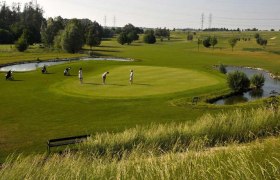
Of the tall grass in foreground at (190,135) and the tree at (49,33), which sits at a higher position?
the tree at (49,33)

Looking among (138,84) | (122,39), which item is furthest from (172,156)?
(122,39)

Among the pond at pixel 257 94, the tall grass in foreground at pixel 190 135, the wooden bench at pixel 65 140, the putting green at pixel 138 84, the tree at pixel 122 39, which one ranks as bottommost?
Answer: the pond at pixel 257 94

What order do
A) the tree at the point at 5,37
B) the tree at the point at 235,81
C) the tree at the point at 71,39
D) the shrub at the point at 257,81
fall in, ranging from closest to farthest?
the tree at the point at 235,81
the shrub at the point at 257,81
the tree at the point at 71,39
the tree at the point at 5,37

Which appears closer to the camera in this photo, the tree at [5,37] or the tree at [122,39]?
the tree at [5,37]

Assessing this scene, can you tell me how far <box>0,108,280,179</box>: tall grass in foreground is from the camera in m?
8.89

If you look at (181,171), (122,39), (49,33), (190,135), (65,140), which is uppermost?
(49,33)

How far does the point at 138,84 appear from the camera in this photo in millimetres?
43938

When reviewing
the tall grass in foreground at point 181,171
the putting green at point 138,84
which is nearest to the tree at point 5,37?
the putting green at point 138,84

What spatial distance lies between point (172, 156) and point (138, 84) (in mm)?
32855

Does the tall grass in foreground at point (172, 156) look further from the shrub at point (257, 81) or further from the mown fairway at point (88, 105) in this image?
the shrub at point (257, 81)

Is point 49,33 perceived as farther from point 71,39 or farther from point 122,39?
point 122,39

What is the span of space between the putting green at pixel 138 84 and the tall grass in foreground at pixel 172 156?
17.5 m

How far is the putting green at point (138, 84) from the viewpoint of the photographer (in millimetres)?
38719

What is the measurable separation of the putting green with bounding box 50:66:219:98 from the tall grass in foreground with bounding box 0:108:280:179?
1754 centimetres
